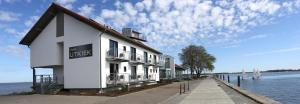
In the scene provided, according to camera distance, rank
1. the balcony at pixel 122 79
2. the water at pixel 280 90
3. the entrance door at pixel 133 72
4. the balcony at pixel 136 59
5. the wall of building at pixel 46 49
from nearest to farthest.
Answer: the water at pixel 280 90 < the balcony at pixel 122 79 < the wall of building at pixel 46 49 < the balcony at pixel 136 59 < the entrance door at pixel 133 72

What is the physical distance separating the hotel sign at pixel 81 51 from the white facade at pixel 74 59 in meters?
0.26

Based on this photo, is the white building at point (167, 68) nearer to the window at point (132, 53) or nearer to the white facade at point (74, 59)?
the window at point (132, 53)

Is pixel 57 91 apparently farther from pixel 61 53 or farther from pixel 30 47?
pixel 30 47

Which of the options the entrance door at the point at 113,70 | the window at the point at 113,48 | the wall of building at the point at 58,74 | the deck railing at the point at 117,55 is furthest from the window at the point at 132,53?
the wall of building at the point at 58,74

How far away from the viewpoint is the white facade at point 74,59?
90.9 ft

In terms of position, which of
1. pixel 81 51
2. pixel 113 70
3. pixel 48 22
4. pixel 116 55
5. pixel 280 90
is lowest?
pixel 280 90

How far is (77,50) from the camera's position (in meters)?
A: 28.9

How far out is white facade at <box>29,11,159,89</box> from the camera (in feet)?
90.9

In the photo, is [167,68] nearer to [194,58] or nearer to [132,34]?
[132,34]

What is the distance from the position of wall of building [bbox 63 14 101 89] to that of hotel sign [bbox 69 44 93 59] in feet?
0.86

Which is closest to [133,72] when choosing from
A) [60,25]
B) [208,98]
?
[60,25]

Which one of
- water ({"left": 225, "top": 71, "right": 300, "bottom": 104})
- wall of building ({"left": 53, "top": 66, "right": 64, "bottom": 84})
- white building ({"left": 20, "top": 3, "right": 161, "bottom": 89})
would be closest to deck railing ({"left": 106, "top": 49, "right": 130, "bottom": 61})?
white building ({"left": 20, "top": 3, "right": 161, "bottom": 89})

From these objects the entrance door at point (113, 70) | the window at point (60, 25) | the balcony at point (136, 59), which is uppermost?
the window at point (60, 25)

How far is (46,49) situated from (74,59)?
424cm
